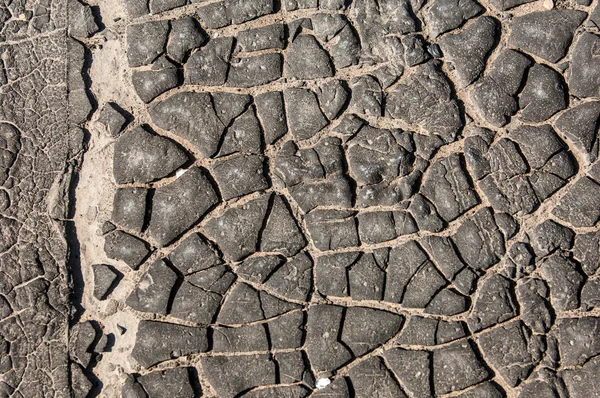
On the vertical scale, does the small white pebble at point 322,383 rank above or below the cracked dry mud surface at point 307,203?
below

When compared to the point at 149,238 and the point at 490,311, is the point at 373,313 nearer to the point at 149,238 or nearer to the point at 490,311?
the point at 490,311

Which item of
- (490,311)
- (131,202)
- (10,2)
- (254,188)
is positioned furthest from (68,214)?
(490,311)

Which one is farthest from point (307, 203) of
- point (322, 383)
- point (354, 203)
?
point (322, 383)

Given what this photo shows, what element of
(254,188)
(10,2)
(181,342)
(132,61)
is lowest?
(181,342)

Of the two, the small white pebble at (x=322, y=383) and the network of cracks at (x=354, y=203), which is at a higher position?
the network of cracks at (x=354, y=203)

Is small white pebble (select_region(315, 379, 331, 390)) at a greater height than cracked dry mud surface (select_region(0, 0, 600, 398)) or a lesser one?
lesser

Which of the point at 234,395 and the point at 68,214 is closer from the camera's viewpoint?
the point at 234,395

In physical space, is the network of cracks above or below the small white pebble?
above

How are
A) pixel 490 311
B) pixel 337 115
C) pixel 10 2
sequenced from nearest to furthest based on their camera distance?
1. pixel 490 311
2. pixel 337 115
3. pixel 10 2
